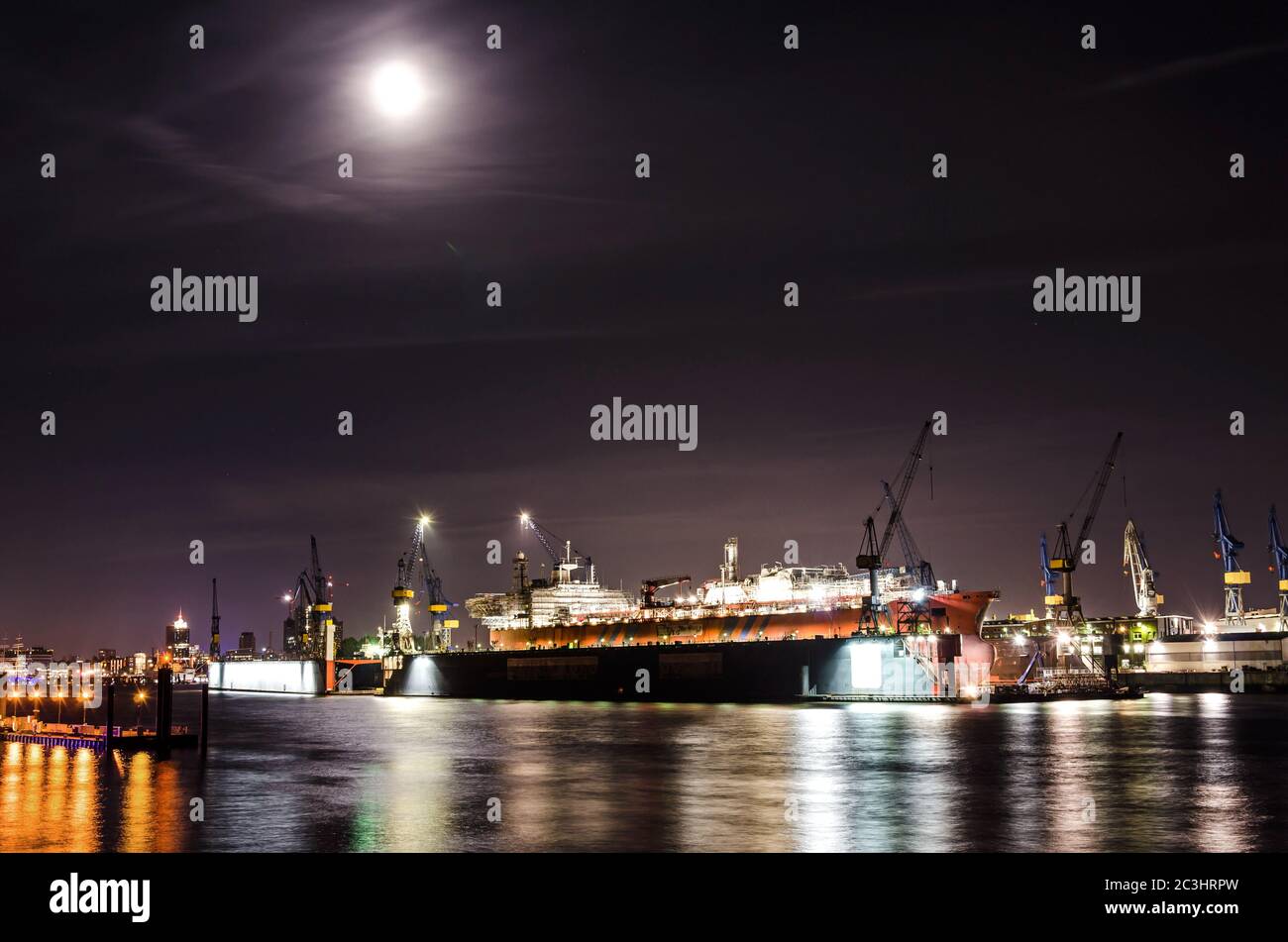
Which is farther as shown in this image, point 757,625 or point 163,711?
point 757,625

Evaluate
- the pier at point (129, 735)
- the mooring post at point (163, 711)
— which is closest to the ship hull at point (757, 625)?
the pier at point (129, 735)

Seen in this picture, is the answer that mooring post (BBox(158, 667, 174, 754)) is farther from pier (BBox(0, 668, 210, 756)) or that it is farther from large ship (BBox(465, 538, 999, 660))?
large ship (BBox(465, 538, 999, 660))

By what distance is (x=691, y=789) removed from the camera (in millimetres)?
48219

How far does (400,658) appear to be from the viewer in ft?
648

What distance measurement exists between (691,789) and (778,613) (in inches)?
3438

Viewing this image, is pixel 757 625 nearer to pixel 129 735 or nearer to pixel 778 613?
pixel 778 613

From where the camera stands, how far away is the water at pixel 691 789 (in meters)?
37.2

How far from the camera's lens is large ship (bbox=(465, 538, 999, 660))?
12631 centimetres

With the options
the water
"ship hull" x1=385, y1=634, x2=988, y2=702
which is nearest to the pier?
the water

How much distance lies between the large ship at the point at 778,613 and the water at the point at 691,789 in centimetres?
3699

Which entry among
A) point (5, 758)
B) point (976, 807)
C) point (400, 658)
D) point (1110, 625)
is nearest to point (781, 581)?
point (1110, 625)

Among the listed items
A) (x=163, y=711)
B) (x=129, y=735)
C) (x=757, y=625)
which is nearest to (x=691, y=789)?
(x=163, y=711)

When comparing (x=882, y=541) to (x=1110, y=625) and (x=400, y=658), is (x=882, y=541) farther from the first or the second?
(x=400, y=658)
